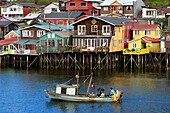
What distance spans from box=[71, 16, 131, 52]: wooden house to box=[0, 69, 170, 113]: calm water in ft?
15.7

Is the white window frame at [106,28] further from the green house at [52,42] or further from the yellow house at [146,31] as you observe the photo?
the yellow house at [146,31]

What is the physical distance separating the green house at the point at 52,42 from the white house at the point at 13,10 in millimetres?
38171

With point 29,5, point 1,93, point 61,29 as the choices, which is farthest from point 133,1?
point 1,93

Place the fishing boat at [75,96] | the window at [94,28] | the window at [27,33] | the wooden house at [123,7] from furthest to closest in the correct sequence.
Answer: the wooden house at [123,7] → the window at [27,33] → the window at [94,28] → the fishing boat at [75,96]

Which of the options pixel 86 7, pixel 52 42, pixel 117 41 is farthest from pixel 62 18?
pixel 117 41

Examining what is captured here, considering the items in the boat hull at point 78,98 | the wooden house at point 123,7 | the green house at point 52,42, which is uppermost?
the wooden house at point 123,7

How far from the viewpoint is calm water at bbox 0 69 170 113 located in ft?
148

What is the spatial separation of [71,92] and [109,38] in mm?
23200

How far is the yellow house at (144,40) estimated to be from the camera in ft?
232

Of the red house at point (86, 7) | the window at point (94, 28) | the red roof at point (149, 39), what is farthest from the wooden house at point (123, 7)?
the window at point (94, 28)

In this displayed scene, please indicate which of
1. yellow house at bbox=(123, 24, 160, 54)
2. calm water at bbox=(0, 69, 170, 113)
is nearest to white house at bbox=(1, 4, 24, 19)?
calm water at bbox=(0, 69, 170, 113)

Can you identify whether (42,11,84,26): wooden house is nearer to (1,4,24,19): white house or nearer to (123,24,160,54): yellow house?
(123,24,160,54): yellow house

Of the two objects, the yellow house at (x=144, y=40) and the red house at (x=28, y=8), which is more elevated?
the red house at (x=28, y=8)

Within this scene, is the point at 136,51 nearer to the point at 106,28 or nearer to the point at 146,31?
the point at 106,28
